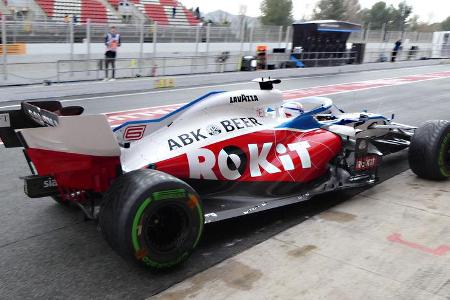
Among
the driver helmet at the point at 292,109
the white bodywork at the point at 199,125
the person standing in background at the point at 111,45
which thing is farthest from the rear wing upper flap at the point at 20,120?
the person standing in background at the point at 111,45

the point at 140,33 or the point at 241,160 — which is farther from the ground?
the point at 140,33

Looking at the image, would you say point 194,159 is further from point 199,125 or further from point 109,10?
point 109,10

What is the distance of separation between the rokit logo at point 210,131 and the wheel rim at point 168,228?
0.76m

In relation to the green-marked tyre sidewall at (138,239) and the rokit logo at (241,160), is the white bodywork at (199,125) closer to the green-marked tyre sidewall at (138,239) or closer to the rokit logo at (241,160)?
the rokit logo at (241,160)

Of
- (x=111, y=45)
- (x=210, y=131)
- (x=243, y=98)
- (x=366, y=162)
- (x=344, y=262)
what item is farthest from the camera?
(x=111, y=45)

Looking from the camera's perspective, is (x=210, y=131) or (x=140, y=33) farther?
(x=140, y=33)

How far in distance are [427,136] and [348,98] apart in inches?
351

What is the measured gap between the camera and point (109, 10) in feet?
94.1

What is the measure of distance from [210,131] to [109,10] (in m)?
26.6

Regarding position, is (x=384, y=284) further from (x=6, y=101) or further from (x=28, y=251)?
(x=6, y=101)

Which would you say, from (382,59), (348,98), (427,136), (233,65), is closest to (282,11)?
(382,59)

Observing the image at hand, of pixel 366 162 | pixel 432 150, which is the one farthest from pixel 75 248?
pixel 432 150

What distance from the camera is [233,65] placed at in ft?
70.7

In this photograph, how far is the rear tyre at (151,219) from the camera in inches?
129
